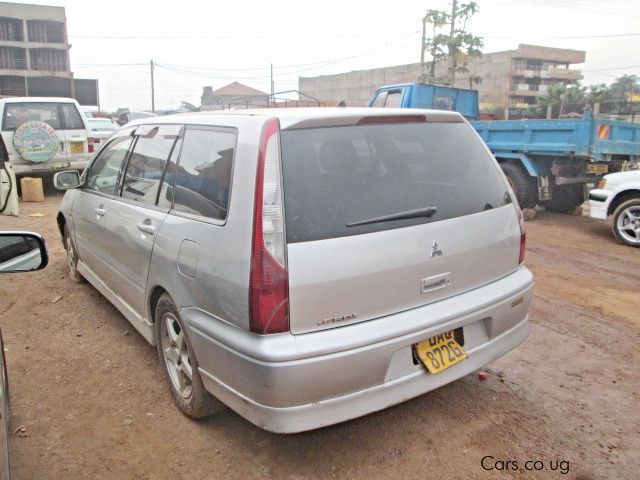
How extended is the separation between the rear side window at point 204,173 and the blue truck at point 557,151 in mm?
7195

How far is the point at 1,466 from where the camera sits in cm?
155

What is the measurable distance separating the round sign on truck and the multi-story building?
39614 millimetres

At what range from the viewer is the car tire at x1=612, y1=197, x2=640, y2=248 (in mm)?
7129

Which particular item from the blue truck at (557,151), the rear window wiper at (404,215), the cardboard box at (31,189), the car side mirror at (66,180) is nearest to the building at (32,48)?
the cardboard box at (31,189)

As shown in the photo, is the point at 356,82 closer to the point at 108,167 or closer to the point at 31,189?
the point at 31,189

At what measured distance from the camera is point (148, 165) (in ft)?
10.7

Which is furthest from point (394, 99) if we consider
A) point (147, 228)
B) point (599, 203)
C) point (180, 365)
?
point (180, 365)

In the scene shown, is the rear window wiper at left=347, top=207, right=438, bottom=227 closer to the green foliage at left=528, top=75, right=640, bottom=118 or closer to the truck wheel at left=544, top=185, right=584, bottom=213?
the truck wheel at left=544, top=185, right=584, bottom=213

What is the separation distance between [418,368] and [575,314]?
269cm

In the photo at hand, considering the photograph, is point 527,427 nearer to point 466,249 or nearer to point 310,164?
point 466,249

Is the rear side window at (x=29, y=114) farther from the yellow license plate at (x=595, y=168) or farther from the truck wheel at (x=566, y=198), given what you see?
the yellow license plate at (x=595, y=168)

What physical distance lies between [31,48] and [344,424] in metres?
52.6

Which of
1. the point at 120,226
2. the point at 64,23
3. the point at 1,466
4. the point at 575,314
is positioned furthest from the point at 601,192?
the point at 64,23

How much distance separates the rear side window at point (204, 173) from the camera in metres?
2.44
